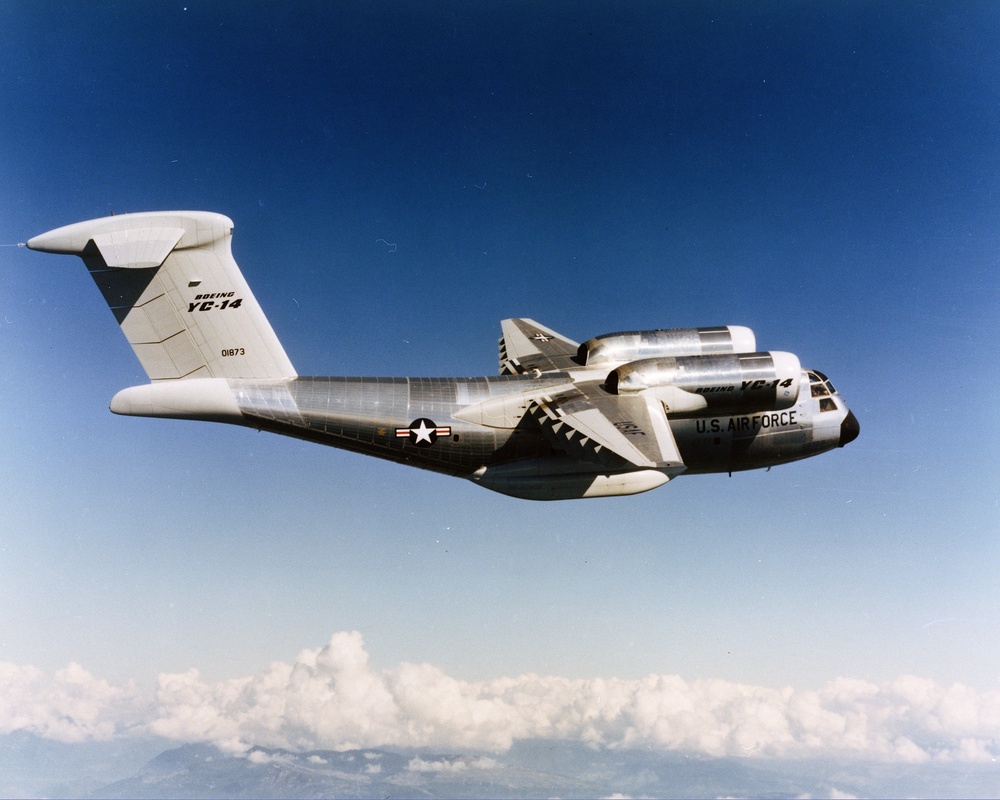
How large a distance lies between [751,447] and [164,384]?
10.4 meters

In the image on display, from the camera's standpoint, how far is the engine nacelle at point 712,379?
12.7m

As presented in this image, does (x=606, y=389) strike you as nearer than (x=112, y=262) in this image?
No

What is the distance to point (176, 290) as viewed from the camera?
1168 centimetres

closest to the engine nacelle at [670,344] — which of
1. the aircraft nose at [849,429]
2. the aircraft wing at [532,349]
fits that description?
the aircraft wing at [532,349]

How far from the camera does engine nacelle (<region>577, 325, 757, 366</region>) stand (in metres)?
14.1

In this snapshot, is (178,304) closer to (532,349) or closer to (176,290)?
(176,290)

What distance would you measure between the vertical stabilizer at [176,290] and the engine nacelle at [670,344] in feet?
20.4

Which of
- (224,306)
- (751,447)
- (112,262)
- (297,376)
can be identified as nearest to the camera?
(112,262)

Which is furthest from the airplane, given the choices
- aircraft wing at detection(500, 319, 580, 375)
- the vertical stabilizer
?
aircraft wing at detection(500, 319, 580, 375)

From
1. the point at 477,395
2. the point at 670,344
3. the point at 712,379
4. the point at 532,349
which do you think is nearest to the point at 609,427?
the point at 712,379

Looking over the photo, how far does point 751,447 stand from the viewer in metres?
13.9

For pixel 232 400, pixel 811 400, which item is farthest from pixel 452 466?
pixel 811 400

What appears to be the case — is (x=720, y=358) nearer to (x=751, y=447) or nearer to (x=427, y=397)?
(x=751, y=447)

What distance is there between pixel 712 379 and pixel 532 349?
4748 mm
